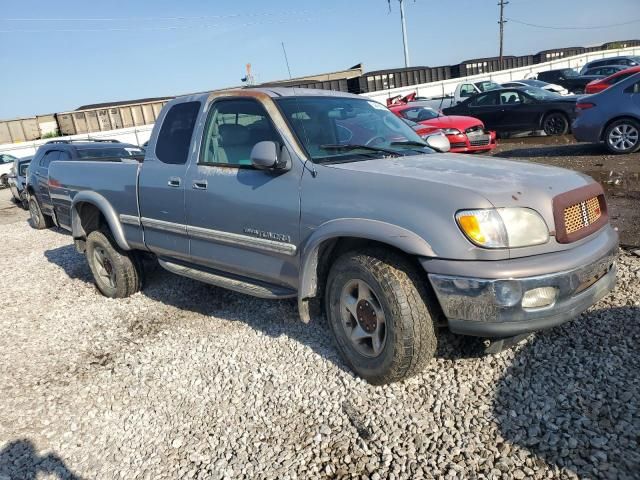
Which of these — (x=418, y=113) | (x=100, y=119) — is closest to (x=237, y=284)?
(x=418, y=113)

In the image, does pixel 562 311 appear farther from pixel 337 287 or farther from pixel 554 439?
pixel 337 287

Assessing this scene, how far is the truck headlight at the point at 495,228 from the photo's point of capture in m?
2.54

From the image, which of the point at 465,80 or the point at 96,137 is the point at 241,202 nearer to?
the point at 96,137

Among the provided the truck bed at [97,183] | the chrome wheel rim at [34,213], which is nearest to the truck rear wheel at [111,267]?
the truck bed at [97,183]

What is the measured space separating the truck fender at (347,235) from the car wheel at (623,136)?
886 cm

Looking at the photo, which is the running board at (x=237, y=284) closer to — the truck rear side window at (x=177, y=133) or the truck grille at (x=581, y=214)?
the truck rear side window at (x=177, y=133)

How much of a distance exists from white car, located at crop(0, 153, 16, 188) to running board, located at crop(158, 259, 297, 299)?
22428 mm

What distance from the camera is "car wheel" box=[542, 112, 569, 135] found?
1361 cm

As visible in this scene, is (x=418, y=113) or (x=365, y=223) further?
(x=418, y=113)

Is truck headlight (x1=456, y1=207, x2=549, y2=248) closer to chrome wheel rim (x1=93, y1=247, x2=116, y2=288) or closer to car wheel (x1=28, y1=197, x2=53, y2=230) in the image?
chrome wheel rim (x1=93, y1=247, x2=116, y2=288)

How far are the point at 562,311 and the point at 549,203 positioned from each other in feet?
1.96

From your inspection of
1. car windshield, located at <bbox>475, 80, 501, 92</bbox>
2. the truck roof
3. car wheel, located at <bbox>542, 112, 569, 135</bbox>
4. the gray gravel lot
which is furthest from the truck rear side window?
car windshield, located at <bbox>475, 80, 501, 92</bbox>

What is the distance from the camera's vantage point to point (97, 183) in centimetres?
496

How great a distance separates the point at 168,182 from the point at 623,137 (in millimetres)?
9192
